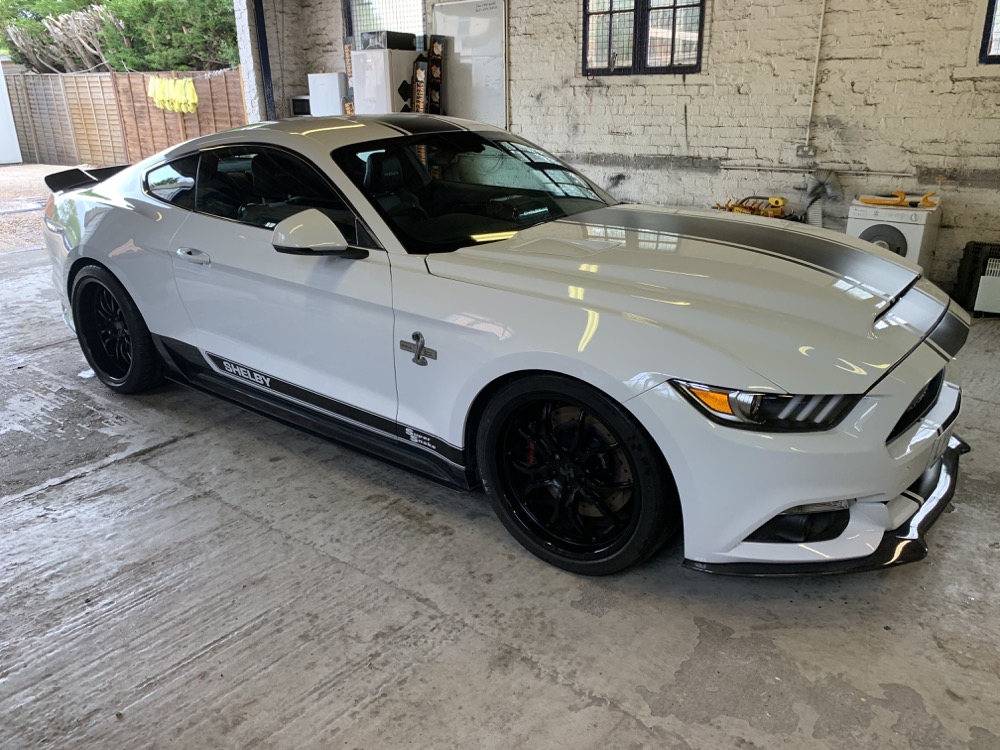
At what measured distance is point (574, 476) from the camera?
7.80ft

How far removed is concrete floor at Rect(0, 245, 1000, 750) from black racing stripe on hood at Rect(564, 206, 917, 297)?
96 centimetres

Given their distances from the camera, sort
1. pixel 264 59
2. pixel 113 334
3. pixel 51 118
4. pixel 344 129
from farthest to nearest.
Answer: pixel 51 118
pixel 264 59
pixel 113 334
pixel 344 129

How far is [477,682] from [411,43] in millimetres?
7896

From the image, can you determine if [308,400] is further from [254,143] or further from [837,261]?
[837,261]

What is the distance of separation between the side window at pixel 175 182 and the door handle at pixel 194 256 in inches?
8.1

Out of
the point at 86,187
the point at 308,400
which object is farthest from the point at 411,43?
the point at 308,400

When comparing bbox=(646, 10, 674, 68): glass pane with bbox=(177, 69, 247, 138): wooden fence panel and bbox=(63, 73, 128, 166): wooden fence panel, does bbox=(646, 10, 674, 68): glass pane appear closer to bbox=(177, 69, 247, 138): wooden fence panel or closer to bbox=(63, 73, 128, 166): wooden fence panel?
bbox=(177, 69, 247, 138): wooden fence panel

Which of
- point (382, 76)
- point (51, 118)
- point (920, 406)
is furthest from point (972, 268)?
point (51, 118)

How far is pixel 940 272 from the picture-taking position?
6.05 m

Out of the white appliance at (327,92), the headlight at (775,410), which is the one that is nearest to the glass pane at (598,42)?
the white appliance at (327,92)

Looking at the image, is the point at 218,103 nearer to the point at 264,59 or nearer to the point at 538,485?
the point at 264,59

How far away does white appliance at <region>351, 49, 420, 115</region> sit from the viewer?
816cm

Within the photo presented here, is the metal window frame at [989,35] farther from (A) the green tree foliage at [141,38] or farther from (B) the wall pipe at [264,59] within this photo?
(A) the green tree foliage at [141,38]

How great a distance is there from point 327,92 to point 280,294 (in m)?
7.18
